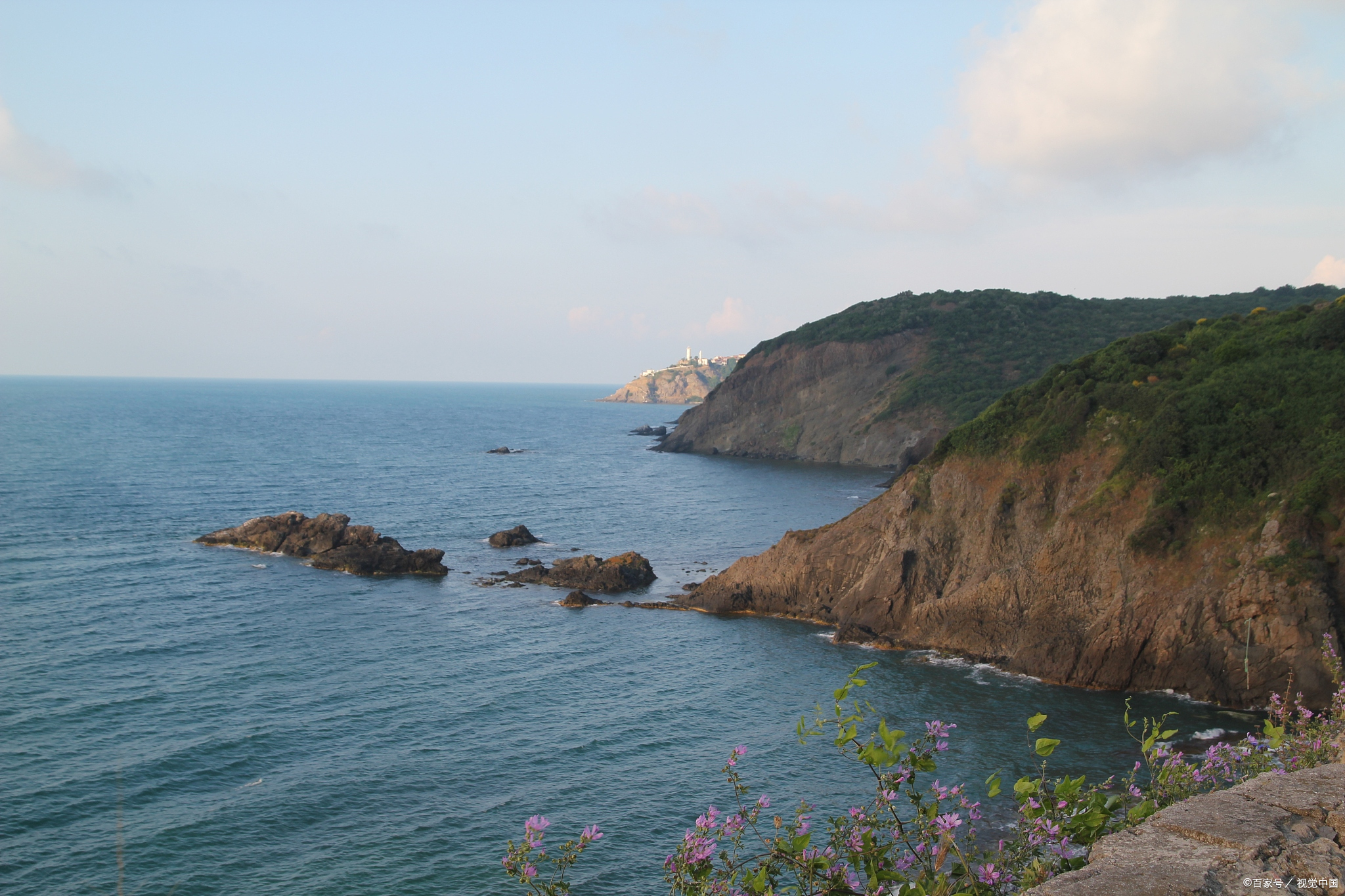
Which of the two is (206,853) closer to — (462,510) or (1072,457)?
(1072,457)

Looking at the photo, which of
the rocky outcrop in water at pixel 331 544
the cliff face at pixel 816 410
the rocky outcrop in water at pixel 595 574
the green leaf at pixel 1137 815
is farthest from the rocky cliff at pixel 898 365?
the green leaf at pixel 1137 815

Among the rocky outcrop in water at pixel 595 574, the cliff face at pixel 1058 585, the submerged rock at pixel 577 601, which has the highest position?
the cliff face at pixel 1058 585

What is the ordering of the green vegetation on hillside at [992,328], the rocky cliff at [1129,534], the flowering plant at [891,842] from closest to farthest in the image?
the flowering plant at [891,842], the rocky cliff at [1129,534], the green vegetation on hillside at [992,328]

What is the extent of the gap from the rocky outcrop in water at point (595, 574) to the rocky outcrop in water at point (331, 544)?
265 inches

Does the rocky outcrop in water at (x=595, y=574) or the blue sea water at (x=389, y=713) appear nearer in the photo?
the blue sea water at (x=389, y=713)

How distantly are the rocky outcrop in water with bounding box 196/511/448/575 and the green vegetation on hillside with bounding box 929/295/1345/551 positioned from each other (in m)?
35.0

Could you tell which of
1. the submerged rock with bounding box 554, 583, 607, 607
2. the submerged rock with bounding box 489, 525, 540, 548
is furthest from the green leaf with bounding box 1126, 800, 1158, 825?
the submerged rock with bounding box 489, 525, 540, 548

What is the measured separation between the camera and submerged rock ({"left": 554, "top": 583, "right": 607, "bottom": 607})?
2063 inches

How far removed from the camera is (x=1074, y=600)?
39.9 metres

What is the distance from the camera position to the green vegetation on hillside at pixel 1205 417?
38250 mm

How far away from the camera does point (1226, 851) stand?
606cm

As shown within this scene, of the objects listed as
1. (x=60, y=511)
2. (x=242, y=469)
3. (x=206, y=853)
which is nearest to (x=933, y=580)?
(x=206, y=853)

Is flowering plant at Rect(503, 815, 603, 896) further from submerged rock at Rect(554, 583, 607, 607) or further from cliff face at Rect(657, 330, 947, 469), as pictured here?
cliff face at Rect(657, 330, 947, 469)

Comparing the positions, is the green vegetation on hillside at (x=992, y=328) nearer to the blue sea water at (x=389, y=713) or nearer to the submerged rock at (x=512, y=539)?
the blue sea water at (x=389, y=713)
